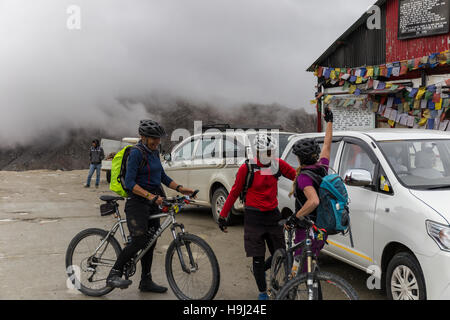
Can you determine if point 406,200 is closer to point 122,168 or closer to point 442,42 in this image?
point 122,168

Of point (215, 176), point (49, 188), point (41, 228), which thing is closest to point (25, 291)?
point (41, 228)

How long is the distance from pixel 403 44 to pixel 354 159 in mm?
11222

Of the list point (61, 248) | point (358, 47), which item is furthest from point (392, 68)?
point (61, 248)

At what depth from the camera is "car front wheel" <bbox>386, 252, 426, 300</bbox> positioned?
3832 mm

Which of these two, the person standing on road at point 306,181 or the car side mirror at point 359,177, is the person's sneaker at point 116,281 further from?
the car side mirror at point 359,177

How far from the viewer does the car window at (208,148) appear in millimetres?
9201

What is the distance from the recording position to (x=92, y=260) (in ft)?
16.6

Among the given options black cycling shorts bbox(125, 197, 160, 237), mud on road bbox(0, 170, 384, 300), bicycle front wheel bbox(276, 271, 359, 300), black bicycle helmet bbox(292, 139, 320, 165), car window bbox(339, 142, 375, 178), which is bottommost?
mud on road bbox(0, 170, 384, 300)

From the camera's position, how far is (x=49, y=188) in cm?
1534

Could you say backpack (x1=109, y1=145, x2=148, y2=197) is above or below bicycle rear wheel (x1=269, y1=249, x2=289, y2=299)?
above

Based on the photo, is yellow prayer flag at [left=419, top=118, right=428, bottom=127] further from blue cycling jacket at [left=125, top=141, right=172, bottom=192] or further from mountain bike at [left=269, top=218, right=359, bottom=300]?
mountain bike at [left=269, top=218, right=359, bottom=300]

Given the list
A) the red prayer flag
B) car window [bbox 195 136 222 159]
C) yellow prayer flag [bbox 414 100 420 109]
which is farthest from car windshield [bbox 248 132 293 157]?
yellow prayer flag [bbox 414 100 420 109]

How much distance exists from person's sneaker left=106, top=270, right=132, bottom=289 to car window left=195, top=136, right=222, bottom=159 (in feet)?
15.4

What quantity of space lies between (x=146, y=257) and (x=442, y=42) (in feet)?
40.5
